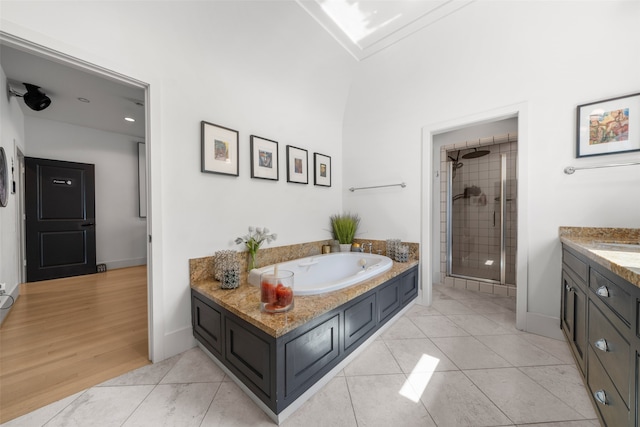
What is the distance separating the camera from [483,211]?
3209 mm

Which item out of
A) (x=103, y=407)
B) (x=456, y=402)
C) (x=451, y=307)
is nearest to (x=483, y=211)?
(x=451, y=307)

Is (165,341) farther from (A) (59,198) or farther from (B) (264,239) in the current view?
(A) (59,198)

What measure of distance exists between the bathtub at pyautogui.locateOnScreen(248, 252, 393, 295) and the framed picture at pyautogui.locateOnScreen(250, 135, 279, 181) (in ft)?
2.96

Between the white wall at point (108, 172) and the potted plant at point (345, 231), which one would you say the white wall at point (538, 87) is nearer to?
the potted plant at point (345, 231)

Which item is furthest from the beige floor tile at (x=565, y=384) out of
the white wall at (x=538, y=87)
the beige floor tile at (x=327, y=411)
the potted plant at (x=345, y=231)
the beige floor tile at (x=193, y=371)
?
the beige floor tile at (x=193, y=371)

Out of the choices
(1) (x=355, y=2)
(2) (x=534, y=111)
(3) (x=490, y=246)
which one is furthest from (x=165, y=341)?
(3) (x=490, y=246)

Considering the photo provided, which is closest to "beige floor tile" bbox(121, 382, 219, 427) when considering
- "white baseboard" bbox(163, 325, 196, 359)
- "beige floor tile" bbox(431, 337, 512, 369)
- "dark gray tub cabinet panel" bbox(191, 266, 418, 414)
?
"dark gray tub cabinet panel" bbox(191, 266, 418, 414)

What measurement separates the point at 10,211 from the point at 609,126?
5921 mm

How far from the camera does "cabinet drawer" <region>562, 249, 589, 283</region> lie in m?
Result: 1.26

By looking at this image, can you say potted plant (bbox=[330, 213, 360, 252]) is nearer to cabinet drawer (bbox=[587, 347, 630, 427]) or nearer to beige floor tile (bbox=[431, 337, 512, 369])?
beige floor tile (bbox=[431, 337, 512, 369])

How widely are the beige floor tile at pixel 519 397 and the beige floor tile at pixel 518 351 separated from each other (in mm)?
167

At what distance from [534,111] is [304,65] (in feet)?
7.05

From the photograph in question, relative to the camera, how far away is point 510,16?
1957 mm

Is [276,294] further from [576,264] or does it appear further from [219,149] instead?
[576,264]
